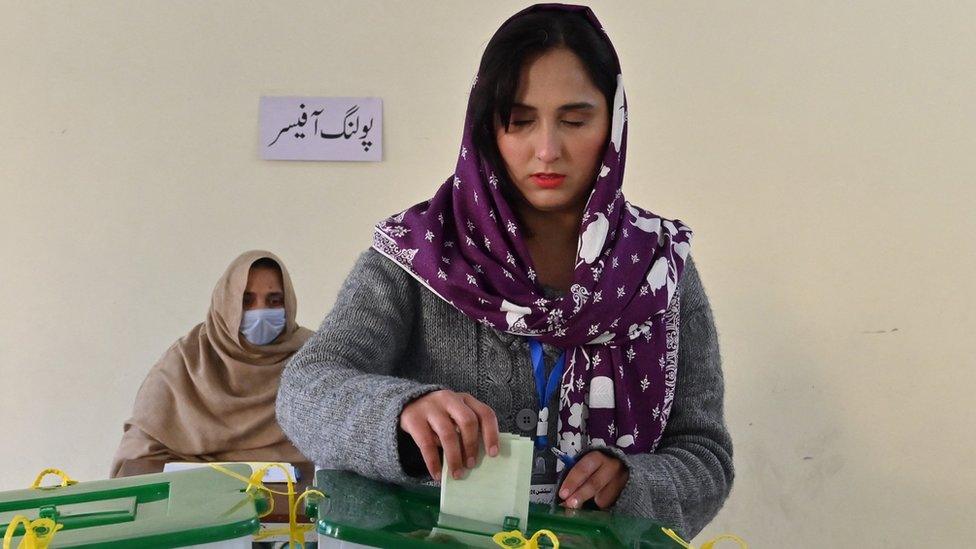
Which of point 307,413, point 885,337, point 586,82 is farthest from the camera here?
point 885,337

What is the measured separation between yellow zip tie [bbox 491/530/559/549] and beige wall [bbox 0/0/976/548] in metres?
2.33

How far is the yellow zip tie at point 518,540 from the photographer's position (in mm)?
638

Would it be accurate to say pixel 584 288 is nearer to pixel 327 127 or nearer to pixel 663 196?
pixel 663 196

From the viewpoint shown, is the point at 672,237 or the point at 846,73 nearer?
the point at 672,237

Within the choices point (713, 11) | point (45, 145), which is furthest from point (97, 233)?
point (713, 11)

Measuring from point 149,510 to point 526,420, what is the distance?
17.4 inches

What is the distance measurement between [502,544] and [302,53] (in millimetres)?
2540

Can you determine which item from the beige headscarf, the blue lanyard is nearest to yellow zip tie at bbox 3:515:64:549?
the blue lanyard

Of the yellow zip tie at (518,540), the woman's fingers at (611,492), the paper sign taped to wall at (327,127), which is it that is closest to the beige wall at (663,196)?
the paper sign taped to wall at (327,127)

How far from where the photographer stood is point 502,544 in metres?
0.64

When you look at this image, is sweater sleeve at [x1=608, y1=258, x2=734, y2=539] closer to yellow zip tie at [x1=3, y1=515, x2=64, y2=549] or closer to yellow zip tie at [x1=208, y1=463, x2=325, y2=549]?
yellow zip tie at [x1=208, y1=463, x2=325, y2=549]

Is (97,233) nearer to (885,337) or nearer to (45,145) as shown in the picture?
(45,145)

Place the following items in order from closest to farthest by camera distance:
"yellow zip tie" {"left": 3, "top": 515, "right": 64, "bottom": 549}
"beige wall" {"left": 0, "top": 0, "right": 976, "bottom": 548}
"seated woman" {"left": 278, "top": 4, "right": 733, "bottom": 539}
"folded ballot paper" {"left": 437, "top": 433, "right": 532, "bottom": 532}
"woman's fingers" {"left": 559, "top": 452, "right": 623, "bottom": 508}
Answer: "yellow zip tie" {"left": 3, "top": 515, "right": 64, "bottom": 549} → "folded ballot paper" {"left": 437, "top": 433, "right": 532, "bottom": 532} → "woman's fingers" {"left": 559, "top": 452, "right": 623, "bottom": 508} → "seated woman" {"left": 278, "top": 4, "right": 733, "bottom": 539} → "beige wall" {"left": 0, "top": 0, "right": 976, "bottom": 548}

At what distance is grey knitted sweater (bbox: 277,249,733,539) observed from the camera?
2.88ft
